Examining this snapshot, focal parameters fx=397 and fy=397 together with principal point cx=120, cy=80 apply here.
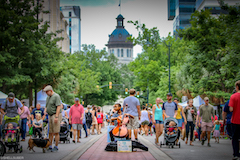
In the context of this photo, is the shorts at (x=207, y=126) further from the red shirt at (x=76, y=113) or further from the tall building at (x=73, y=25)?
the tall building at (x=73, y=25)

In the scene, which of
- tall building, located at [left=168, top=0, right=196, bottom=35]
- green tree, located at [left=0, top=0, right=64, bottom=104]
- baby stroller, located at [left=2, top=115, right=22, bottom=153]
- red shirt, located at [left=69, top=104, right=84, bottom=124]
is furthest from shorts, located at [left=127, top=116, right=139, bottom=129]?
tall building, located at [left=168, top=0, right=196, bottom=35]

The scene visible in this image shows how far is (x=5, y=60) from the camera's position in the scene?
23.8 metres

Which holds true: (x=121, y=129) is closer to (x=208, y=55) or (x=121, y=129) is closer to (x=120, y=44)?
(x=208, y=55)

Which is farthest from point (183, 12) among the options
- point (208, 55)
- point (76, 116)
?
point (76, 116)

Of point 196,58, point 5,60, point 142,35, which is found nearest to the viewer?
point 5,60

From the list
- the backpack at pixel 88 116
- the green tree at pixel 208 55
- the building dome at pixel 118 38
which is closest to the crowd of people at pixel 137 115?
the backpack at pixel 88 116

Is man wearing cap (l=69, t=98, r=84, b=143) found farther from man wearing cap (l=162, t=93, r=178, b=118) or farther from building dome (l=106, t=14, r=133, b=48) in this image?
building dome (l=106, t=14, r=133, b=48)

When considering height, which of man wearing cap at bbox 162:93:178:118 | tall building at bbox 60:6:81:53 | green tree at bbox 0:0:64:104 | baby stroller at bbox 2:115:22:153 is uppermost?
tall building at bbox 60:6:81:53

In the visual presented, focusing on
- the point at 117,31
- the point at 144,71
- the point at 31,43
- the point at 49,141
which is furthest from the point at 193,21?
the point at 117,31

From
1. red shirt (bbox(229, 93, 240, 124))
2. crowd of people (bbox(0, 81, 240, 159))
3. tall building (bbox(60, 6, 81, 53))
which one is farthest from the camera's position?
tall building (bbox(60, 6, 81, 53))

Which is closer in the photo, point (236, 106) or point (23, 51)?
point (236, 106)

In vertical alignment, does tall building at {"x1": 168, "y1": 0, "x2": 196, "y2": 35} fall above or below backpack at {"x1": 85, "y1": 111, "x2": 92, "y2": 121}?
above

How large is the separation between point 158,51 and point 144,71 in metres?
3.91

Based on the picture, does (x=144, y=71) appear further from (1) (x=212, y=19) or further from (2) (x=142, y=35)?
(1) (x=212, y=19)
